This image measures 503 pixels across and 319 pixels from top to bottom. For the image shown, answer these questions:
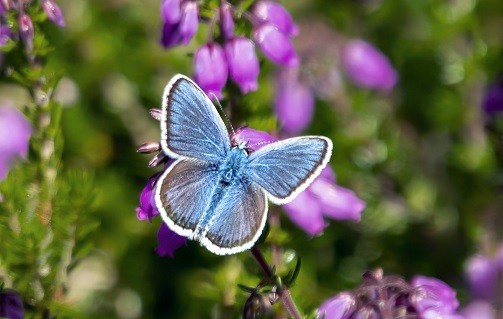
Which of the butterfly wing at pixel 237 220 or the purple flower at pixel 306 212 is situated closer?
the butterfly wing at pixel 237 220

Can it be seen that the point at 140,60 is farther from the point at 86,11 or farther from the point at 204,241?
the point at 204,241

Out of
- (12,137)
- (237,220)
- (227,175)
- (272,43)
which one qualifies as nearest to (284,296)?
(237,220)

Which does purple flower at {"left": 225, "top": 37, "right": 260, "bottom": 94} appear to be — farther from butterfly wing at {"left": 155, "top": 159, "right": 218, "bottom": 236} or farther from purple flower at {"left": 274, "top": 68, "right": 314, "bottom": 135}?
purple flower at {"left": 274, "top": 68, "right": 314, "bottom": 135}

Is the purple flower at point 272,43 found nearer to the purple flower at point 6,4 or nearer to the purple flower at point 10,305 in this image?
the purple flower at point 6,4

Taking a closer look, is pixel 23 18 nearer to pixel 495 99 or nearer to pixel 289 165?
pixel 289 165

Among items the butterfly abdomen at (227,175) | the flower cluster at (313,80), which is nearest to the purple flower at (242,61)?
the butterfly abdomen at (227,175)

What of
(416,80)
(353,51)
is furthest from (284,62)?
(416,80)
